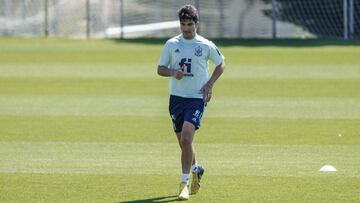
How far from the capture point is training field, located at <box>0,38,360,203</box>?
11.5m

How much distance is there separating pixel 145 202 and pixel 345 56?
57.9 feet

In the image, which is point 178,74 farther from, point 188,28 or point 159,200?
point 159,200

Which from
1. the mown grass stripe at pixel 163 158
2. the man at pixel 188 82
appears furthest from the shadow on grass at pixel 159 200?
the mown grass stripe at pixel 163 158

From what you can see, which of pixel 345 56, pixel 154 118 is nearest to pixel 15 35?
pixel 345 56

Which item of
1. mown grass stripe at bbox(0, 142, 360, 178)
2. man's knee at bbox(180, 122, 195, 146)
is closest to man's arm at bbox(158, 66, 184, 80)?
man's knee at bbox(180, 122, 195, 146)

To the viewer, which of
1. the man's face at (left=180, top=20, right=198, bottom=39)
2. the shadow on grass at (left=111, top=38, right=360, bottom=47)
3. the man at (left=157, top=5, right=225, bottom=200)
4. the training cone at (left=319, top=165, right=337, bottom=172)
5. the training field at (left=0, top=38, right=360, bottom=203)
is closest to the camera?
the man's face at (left=180, top=20, right=198, bottom=39)

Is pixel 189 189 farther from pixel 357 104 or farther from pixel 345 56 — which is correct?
pixel 345 56

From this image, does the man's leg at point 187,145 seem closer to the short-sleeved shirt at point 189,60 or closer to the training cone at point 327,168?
the short-sleeved shirt at point 189,60

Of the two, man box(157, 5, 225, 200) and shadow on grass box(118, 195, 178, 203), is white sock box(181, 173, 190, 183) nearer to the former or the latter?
man box(157, 5, 225, 200)

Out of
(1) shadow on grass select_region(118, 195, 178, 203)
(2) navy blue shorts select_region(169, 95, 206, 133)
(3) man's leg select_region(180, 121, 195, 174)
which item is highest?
(2) navy blue shorts select_region(169, 95, 206, 133)

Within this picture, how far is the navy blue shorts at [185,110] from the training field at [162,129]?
2.59 feet

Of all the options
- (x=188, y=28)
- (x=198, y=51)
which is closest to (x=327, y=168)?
(x=198, y=51)

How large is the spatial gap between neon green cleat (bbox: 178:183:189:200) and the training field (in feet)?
0.35

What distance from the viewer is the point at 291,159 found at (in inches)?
527
